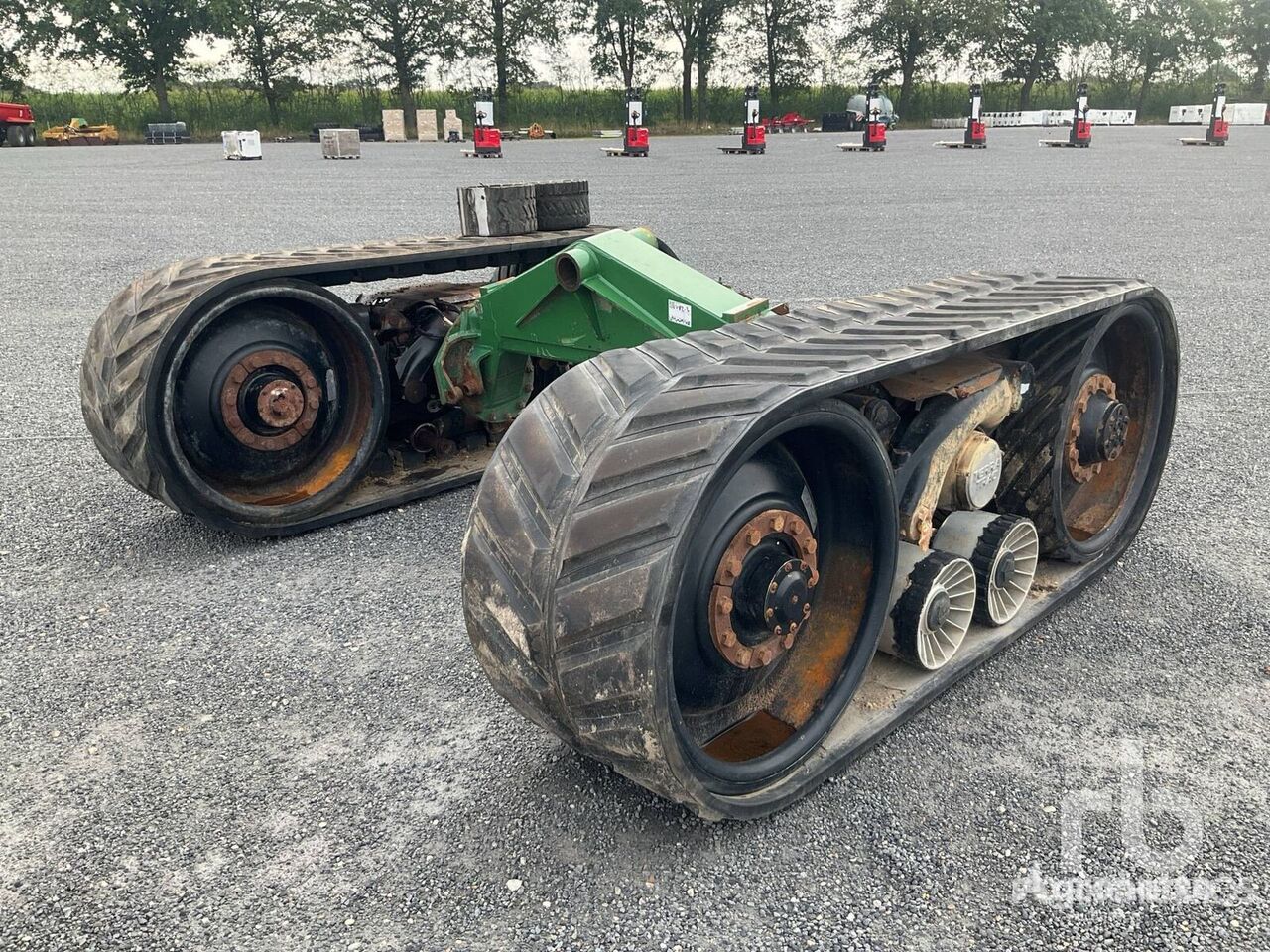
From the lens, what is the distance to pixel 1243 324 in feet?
24.0

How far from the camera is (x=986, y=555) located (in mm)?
2879

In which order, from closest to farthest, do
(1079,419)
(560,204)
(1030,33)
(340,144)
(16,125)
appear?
(1079,419) < (560,204) < (340,144) < (16,125) < (1030,33)

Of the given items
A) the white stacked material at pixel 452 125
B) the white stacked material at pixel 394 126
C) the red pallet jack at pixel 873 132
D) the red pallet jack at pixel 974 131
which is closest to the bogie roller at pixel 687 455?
the red pallet jack at pixel 873 132

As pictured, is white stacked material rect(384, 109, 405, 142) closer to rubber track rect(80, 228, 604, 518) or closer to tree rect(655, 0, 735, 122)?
tree rect(655, 0, 735, 122)

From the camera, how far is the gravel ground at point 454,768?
6.61 ft

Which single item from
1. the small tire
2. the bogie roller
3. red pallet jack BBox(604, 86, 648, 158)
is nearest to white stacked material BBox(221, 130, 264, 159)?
red pallet jack BBox(604, 86, 648, 158)

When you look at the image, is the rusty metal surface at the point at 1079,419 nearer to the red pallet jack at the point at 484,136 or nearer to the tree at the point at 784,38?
the red pallet jack at the point at 484,136

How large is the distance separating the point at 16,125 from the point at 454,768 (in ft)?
132

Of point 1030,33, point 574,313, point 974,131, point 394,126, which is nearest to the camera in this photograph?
point 574,313

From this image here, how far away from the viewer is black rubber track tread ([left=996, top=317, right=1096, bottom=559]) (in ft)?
10.4

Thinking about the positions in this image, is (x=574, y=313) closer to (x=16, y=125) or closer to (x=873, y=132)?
(x=873, y=132)

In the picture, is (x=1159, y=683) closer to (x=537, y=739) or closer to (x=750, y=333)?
(x=750, y=333)

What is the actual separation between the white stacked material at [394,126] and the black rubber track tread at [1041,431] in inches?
1502

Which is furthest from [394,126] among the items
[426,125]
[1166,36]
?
[1166,36]
